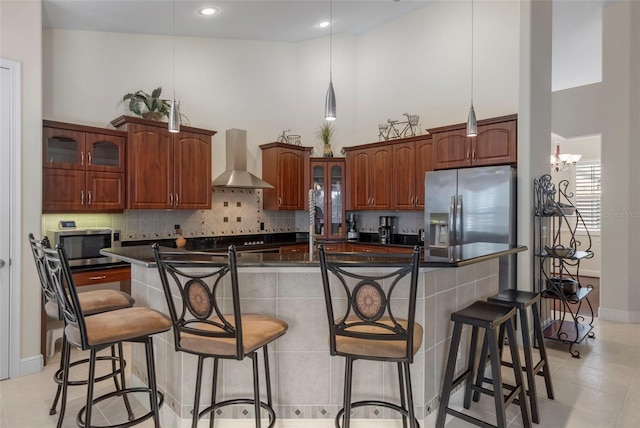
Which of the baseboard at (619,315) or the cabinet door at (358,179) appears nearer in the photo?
the baseboard at (619,315)

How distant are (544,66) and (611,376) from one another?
3.07m

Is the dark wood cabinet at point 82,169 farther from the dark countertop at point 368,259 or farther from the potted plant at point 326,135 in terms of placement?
the potted plant at point 326,135

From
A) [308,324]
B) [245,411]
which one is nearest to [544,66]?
[308,324]

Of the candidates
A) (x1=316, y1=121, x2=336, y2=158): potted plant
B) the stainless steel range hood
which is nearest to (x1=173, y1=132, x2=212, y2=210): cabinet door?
the stainless steel range hood

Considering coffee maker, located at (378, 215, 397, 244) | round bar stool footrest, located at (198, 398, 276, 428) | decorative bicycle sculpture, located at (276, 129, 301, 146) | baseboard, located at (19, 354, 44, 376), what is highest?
decorative bicycle sculpture, located at (276, 129, 301, 146)

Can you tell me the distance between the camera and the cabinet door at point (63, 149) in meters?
Answer: 3.73

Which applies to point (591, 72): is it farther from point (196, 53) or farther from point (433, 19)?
point (196, 53)

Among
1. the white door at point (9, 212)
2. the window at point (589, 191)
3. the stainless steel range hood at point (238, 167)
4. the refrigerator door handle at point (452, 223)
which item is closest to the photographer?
the white door at point (9, 212)

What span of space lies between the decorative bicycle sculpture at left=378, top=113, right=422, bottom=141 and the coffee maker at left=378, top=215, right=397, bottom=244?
1.16 metres

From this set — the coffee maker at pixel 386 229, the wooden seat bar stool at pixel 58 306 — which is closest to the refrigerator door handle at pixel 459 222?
the coffee maker at pixel 386 229

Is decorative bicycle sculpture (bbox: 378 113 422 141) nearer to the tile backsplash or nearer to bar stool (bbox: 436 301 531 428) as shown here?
the tile backsplash

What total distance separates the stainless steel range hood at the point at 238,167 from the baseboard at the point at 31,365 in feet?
8.65

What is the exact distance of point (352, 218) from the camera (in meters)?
5.96

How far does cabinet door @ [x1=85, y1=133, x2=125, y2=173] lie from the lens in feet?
13.2
